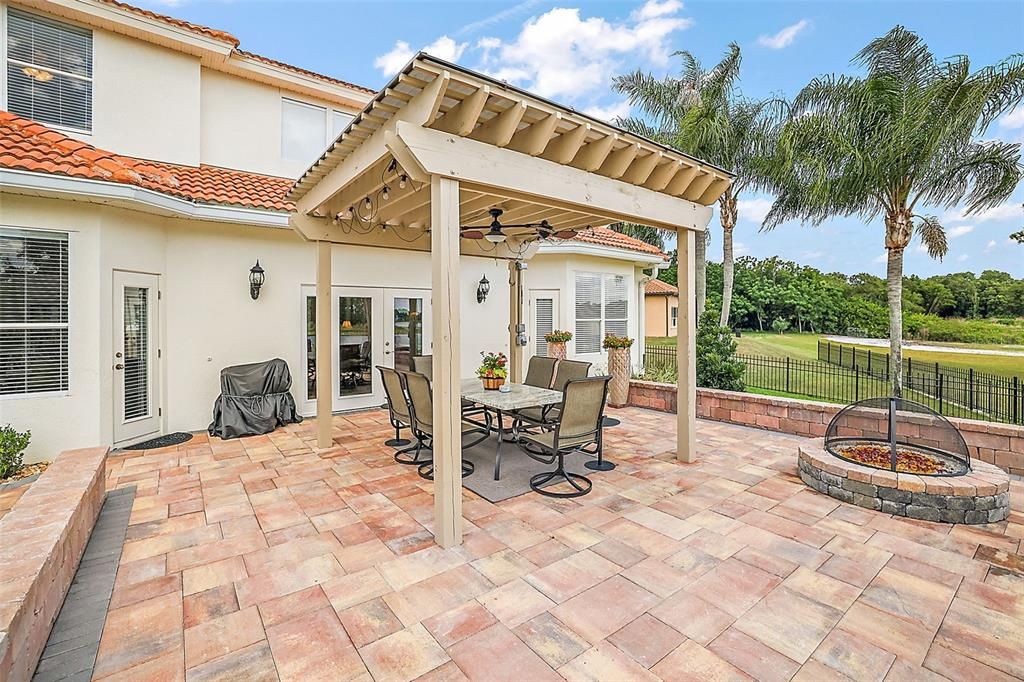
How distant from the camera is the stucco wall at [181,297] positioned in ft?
17.3

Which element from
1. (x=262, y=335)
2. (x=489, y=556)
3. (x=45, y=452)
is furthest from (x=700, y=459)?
(x=45, y=452)

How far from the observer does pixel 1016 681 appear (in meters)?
2.04

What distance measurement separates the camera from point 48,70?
6.28 meters

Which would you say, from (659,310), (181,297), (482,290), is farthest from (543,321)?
(659,310)

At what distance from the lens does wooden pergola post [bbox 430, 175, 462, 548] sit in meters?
3.28

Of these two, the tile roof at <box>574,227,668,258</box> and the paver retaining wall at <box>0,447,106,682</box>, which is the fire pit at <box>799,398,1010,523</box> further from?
the tile roof at <box>574,227,668,258</box>

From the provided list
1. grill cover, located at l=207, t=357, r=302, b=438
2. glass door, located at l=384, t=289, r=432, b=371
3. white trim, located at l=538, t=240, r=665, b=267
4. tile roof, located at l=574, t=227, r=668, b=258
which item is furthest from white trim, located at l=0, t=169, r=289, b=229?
tile roof, located at l=574, t=227, r=668, b=258

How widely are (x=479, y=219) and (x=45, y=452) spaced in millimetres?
5784

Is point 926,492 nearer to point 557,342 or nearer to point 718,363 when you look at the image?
point 718,363

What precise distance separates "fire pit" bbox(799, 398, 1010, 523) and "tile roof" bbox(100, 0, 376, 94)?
931 cm

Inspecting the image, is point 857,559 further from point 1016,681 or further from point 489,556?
point 489,556

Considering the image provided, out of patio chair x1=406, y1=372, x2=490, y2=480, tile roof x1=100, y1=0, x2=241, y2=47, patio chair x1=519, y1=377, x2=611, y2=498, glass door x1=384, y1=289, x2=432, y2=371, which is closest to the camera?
patio chair x1=519, y1=377, x2=611, y2=498

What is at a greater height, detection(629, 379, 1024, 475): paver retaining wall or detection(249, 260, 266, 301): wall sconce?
detection(249, 260, 266, 301): wall sconce

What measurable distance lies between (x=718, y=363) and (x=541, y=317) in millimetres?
3644
